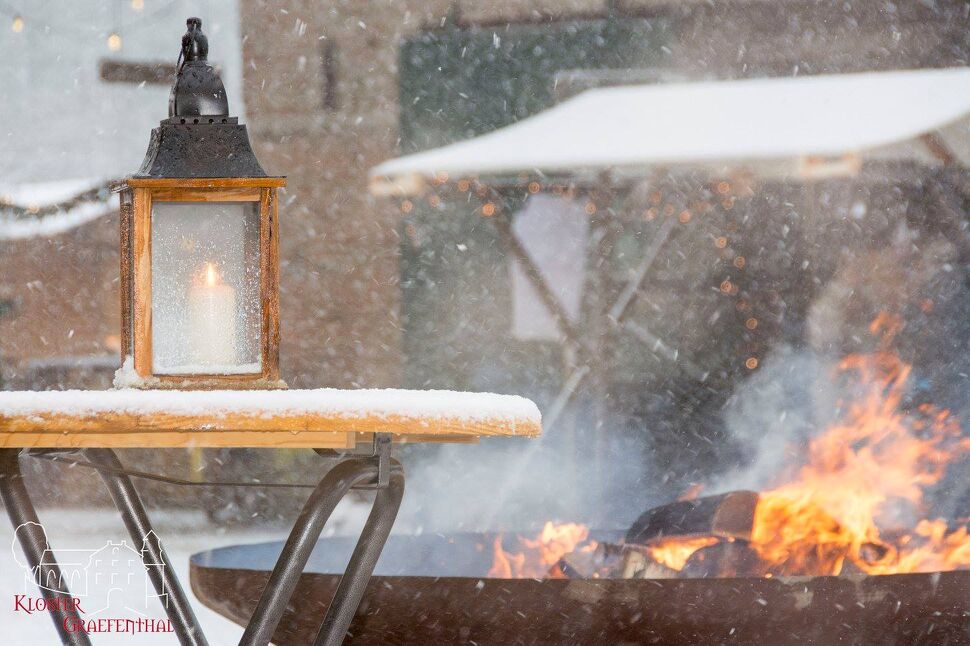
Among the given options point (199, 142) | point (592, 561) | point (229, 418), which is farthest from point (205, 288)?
point (592, 561)

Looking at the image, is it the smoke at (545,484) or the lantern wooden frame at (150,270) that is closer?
the lantern wooden frame at (150,270)

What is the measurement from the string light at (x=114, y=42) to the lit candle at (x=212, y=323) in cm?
337

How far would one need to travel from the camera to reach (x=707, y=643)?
161 centimetres

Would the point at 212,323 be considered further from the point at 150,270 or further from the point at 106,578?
the point at 106,578

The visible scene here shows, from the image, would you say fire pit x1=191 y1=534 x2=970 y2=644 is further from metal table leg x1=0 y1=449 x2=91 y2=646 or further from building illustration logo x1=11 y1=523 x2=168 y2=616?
building illustration logo x1=11 y1=523 x2=168 y2=616

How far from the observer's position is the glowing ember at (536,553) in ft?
7.93

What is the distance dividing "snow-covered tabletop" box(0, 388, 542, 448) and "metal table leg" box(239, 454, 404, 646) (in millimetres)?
64

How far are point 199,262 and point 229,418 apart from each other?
11.7 inches

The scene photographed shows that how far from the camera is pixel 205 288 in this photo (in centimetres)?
108

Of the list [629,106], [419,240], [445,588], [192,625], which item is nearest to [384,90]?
[419,240]

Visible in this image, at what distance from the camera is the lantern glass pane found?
1.04 metres

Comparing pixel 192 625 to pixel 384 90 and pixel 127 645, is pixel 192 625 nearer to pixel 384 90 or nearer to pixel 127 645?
pixel 127 645

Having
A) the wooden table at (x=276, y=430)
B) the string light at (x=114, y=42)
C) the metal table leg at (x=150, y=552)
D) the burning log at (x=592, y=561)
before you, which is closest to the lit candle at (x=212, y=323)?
the wooden table at (x=276, y=430)

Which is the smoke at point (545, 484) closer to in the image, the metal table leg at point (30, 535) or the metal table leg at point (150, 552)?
the metal table leg at point (150, 552)
